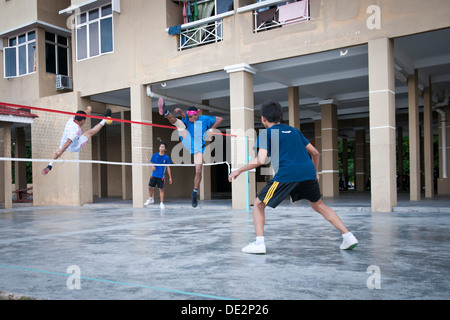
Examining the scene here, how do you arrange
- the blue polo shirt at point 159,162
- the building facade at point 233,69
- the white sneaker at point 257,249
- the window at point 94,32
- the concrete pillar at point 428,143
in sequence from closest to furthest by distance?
the white sneaker at point 257,249
the building facade at point 233,69
the blue polo shirt at point 159,162
the concrete pillar at point 428,143
the window at point 94,32

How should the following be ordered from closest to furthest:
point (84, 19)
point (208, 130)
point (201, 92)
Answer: point (208, 130) → point (84, 19) → point (201, 92)

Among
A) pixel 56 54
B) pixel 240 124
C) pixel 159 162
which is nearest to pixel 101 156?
pixel 56 54

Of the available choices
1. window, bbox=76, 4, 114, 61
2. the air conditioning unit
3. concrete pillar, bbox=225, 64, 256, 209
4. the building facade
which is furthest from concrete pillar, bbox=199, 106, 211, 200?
concrete pillar, bbox=225, 64, 256, 209

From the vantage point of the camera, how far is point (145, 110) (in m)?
16.2

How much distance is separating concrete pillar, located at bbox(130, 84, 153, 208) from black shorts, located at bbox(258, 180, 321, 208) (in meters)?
11.6

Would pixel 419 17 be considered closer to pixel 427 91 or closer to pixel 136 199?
pixel 427 91

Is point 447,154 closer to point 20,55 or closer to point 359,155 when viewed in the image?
point 359,155

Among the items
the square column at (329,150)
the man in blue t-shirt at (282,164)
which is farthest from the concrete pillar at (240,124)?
the man in blue t-shirt at (282,164)

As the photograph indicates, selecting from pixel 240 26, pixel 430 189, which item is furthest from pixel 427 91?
pixel 240 26

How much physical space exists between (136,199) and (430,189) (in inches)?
448

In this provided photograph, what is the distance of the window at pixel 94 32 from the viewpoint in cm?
1700

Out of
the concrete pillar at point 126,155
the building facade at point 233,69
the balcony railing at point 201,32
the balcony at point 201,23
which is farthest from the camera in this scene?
the concrete pillar at point 126,155

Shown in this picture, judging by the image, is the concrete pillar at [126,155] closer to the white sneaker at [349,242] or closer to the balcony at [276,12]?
the balcony at [276,12]

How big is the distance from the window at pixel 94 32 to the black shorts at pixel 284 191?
1377 centimetres
